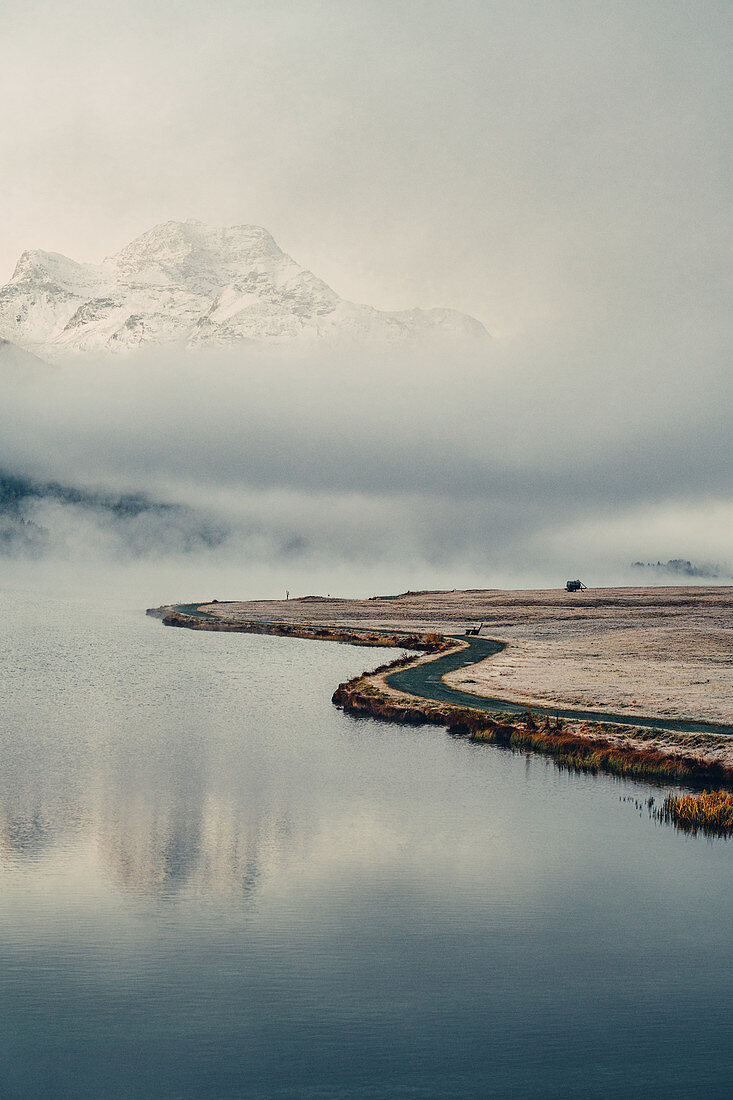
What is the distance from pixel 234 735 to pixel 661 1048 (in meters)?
36.0

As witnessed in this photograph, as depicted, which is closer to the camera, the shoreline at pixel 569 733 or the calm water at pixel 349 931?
the calm water at pixel 349 931

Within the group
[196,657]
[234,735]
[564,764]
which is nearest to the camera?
[564,764]

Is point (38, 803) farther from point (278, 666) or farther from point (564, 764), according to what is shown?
point (278, 666)

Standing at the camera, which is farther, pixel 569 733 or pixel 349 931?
pixel 569 733

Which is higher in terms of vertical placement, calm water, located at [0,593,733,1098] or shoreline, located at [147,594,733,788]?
shoreline, located at [147,594,733,788]

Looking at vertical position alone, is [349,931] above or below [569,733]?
below

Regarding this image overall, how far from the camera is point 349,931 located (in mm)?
22891

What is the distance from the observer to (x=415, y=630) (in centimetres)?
14250

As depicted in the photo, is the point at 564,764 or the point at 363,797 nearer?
the point at 363,797

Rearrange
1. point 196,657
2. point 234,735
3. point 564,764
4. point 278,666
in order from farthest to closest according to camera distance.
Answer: point 196,657, point 278,666, point 234,735, point 564,764

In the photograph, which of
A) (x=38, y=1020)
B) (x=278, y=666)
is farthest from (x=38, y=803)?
(x=278, y=666)

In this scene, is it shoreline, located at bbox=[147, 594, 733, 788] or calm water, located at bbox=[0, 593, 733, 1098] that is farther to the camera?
shoreline, located at bbox=[147, 594, 733, 788]

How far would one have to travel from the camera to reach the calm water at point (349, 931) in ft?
55.8

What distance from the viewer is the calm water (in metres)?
17.0
